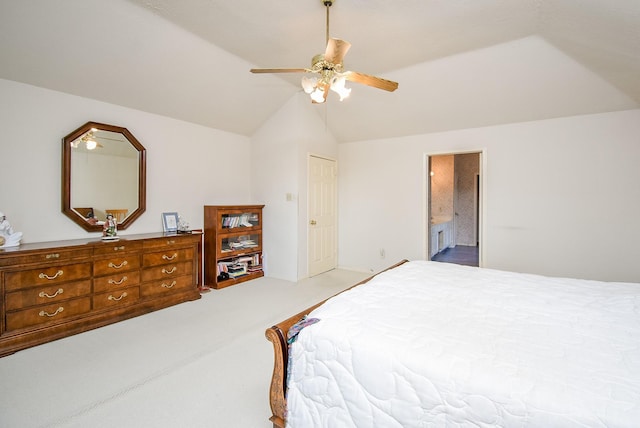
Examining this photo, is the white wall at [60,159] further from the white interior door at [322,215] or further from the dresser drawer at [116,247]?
the white interior door at [322,215]

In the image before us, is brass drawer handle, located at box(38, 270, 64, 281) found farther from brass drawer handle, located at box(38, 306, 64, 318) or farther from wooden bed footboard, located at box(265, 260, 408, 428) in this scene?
wooden bed footboard, located at box(265, 260, 408, 428)

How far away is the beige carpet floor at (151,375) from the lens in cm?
172

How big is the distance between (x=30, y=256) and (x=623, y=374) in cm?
382

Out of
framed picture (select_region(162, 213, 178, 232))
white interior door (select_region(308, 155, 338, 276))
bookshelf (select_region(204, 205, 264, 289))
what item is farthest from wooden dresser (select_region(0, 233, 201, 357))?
white interior door (select_region(308, 155, 338, 276))

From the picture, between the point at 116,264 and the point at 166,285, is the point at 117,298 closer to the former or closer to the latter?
the point at 116,264

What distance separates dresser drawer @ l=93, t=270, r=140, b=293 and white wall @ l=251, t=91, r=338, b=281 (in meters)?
2.05

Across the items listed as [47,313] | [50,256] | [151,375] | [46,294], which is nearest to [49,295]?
[46,294]

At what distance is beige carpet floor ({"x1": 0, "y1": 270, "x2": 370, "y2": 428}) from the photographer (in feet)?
5.66

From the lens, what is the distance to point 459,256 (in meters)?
6.43

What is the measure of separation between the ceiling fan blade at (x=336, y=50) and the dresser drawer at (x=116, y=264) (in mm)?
2822

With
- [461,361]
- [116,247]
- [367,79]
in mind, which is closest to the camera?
[461,361]

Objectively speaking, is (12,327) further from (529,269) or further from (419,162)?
(529,269)

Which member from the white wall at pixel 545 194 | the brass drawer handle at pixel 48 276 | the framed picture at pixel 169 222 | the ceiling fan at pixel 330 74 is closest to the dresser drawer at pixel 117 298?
the brass drawer handle at pixel 48 276

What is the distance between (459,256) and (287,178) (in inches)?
168
